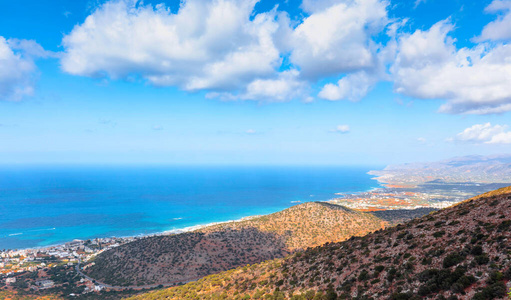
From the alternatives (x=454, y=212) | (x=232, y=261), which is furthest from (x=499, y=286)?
(x=232, y=261)

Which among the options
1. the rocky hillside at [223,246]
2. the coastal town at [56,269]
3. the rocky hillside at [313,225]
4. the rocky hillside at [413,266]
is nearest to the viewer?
the rocky hillside at [413,266]

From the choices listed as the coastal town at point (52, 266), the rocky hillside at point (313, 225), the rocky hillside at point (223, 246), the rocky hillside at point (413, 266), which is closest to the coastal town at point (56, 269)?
the coastal town at point (52, 266)

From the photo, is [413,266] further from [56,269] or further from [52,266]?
[52,266]

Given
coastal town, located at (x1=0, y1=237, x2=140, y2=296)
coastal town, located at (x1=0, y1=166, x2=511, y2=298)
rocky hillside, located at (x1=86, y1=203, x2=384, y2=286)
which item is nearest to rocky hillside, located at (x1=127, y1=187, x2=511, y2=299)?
rocky hillside, located at (x1=86, y1=203, x2=384, y2=286)

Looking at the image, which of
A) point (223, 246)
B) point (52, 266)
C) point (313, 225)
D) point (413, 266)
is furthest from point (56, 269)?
point (413, 266)

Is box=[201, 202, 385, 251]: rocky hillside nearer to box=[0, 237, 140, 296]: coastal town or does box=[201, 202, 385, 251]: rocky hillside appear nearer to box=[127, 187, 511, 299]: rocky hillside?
box=[0, 237, 140, 296]: coastal town

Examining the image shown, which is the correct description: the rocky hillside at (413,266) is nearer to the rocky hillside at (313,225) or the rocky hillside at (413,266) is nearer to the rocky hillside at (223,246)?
the rocky hillside at (223,246)

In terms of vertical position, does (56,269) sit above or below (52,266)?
above
